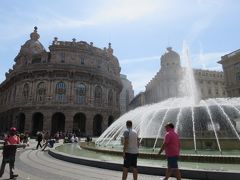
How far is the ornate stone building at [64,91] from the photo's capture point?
51125mm

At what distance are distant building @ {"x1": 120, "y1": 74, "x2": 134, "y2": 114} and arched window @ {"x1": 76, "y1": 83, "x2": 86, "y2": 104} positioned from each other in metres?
63.7

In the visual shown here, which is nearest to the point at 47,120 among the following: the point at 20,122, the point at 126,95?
the point at 20,122

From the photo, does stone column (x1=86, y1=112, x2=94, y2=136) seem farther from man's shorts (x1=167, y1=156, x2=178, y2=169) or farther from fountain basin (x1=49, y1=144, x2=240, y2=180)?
man's shorts (x1=167, y1=156, x2=178, y2=169)

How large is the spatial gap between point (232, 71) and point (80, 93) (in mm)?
30394

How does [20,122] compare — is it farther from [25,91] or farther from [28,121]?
[25,91]

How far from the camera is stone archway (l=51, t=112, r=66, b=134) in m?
53.7

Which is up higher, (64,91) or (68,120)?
(64,91)

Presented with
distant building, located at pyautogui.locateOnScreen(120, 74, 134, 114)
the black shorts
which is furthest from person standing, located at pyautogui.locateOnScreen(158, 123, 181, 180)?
distant building, located at pyautogui.locateOnScreen(120, 74, 134, 114)

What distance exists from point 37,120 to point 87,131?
11551 millimetres

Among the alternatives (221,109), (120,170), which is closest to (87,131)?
(221,109)

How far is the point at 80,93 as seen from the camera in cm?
5322

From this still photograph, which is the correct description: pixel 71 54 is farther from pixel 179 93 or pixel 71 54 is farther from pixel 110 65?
pixel 179 93

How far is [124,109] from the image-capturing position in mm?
121750

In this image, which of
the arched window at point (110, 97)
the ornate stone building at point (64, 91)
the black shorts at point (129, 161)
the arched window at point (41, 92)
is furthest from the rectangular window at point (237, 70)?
the black shorts at point (129, 161)
